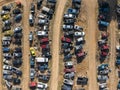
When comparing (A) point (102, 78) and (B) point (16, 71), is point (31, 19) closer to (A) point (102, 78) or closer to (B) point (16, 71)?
(B) point (16, 71)

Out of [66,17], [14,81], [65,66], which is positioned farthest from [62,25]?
[14,81]

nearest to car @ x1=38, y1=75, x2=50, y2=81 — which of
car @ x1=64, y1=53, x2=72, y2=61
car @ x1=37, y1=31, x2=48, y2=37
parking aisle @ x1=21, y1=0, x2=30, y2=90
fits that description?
parking aisle @ x1=21, y1=0, x2=30, y2=90

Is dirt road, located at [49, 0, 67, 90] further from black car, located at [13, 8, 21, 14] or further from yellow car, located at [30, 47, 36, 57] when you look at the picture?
black car, located at [13, 8, 21, 14]

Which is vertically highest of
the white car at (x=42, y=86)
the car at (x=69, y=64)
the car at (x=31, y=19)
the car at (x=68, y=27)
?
the car at (x=31, y=19)

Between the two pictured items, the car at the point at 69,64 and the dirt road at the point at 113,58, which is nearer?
the dirt road at the point at 113,58

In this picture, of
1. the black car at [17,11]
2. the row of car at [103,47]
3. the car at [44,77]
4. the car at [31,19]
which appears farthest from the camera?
the black car at [17,11]

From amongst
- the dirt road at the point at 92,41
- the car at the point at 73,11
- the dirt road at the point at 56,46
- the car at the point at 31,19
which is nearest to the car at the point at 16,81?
the dirt road at the point at 56,46

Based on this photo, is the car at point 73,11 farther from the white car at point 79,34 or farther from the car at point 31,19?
the car at point 31,19
